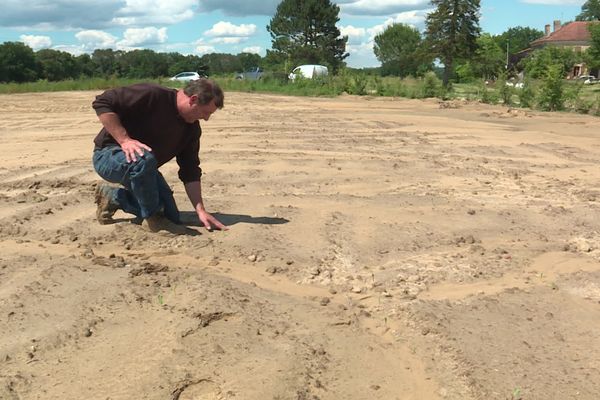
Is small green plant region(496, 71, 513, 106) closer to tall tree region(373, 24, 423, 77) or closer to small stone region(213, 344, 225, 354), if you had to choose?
small stone region(213, 344, 225, 354)

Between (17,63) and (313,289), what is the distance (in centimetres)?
5892

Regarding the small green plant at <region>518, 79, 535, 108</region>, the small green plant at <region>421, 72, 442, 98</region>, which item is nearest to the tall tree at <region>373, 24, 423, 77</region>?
the small green plant at <region>421, 72, 442, 98</region>

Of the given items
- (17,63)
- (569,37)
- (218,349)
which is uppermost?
(569,37)

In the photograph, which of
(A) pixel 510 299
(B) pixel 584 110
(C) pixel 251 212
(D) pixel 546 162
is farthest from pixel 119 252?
(B) pixel 584 110

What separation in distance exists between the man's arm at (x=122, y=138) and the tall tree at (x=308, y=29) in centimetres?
5497

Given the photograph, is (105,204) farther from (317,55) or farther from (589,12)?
(589,12)

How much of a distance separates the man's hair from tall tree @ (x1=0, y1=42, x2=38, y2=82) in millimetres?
53902

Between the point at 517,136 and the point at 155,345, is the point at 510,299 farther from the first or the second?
the point at 517,136

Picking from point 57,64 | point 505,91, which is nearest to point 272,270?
point 505,91

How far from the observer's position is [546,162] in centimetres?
754

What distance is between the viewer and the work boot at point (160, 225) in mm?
4254

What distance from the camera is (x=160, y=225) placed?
14.0 ft

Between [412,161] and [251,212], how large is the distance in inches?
122

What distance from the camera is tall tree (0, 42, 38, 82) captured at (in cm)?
5250
